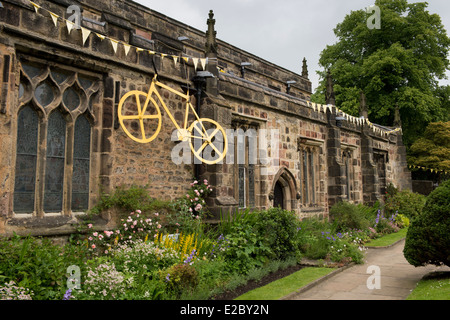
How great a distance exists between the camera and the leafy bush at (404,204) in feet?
58.7

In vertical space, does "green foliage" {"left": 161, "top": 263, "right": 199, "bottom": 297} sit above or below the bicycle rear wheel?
below

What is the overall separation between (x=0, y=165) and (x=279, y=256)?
18.6 feet

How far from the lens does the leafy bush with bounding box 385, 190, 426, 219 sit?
17.9 meters

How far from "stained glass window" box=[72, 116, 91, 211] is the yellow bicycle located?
70cm

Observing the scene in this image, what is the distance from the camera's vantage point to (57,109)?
7117mm

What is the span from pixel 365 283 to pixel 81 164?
5.72 meters

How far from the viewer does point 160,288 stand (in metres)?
6.00

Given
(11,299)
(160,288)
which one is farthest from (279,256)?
(11,299)

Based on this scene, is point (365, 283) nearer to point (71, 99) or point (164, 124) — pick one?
point (164, 124)

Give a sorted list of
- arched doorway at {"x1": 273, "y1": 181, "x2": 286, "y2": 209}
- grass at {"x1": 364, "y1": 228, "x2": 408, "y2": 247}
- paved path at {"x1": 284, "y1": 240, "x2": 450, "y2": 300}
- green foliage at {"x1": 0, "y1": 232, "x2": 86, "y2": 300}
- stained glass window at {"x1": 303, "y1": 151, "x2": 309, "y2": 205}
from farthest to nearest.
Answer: stained glass window at {"x1": 303, "y1": 151, "x2": 309, "y2": 205} < arched doorway at {"x1": 273, "y1": 181, "x2": 286, "y2": 209} < grass at {"x1": 364, "y1": 228, "x2": 408, "y2": 247} < paved path at {"x1": 284, "y1": 240, "x2": 450, "y2": 300} < green foliage at {"x1": 0, "y1": 232, "x2": 86, "y2": 300}

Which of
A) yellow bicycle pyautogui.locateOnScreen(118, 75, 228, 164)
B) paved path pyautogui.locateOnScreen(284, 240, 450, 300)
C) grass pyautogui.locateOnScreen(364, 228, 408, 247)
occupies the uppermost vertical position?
yellow bicycle pyautogui.locateOnScreen(118, 75, 228, 164)

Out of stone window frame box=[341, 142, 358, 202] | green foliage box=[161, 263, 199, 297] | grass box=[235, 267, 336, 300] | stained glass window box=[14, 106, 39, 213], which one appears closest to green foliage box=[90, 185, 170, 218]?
stained glass window box=[14, 106, 39, 213]

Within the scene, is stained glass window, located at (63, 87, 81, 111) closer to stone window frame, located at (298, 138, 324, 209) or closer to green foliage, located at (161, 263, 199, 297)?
green foliage, located at (161, 263, 199, 297)

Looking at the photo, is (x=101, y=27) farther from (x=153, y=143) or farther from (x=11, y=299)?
(x=11, y=299)
